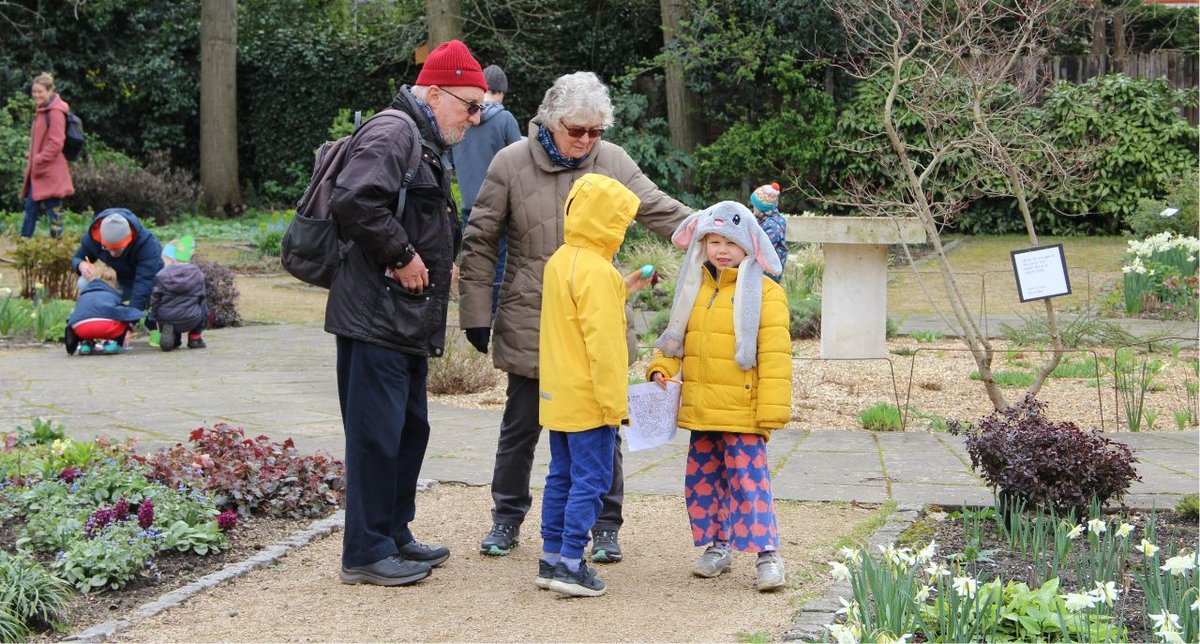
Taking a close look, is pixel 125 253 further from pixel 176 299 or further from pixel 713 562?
pixel 713 562

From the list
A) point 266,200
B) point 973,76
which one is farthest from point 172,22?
point 973,76

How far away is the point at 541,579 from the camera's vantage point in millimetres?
4391

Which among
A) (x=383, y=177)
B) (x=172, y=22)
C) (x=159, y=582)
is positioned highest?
(x=172, y=22)

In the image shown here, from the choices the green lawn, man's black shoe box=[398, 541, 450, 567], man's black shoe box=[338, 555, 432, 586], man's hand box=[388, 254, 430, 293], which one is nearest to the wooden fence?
the green lawn

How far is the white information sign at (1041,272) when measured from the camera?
6344 mm

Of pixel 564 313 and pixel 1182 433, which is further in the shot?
pixel 1182 433

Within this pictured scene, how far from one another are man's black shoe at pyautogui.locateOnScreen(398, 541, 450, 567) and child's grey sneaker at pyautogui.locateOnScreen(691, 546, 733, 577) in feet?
2.93

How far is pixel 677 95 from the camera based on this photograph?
63.9 feet

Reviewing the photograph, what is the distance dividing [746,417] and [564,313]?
703 mm

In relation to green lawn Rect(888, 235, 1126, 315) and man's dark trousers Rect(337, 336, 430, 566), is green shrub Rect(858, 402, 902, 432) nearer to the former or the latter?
green lawn Rect(888, 235, 1126, 315)

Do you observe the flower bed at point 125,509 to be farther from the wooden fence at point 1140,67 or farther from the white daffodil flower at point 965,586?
the wooden fence at point 1140,67

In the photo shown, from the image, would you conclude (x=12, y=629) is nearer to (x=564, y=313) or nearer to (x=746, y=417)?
(x=564, y=313)

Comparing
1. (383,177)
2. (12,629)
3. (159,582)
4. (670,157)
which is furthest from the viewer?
(670,157)

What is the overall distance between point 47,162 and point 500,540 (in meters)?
10.3
